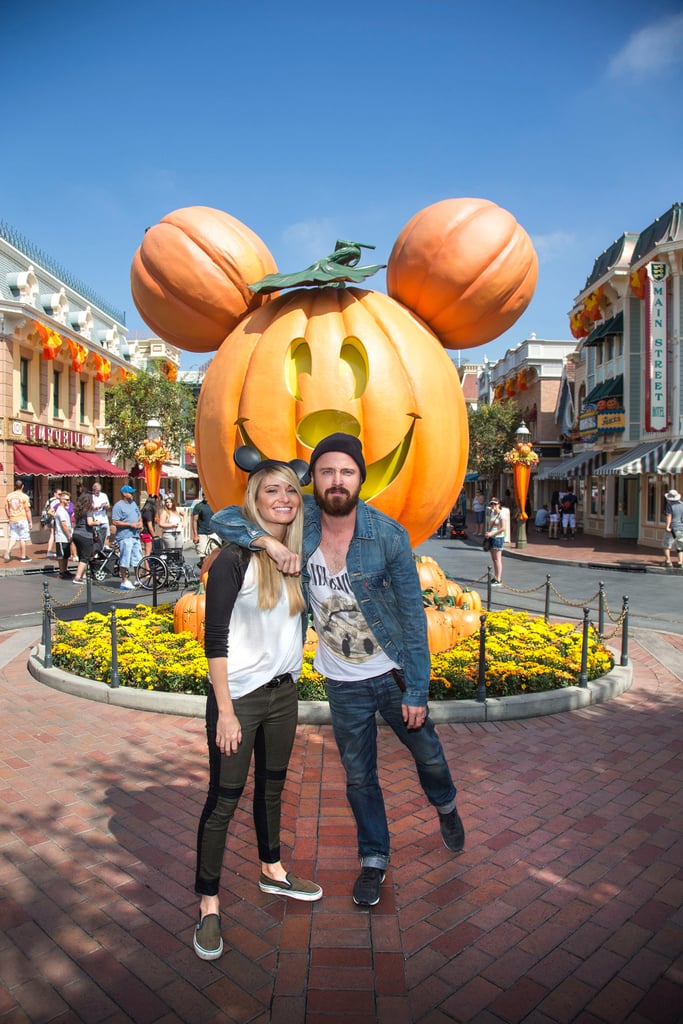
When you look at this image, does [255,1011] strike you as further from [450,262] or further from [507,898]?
[450,262]

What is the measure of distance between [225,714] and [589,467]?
25294 mm

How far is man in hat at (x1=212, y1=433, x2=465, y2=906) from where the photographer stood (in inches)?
109

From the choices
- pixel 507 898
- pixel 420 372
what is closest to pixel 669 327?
pixel 420 372

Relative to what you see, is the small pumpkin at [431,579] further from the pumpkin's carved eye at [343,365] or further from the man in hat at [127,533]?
the man in hat at [127,533]

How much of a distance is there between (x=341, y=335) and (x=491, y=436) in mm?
27023

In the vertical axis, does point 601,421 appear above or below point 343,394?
above

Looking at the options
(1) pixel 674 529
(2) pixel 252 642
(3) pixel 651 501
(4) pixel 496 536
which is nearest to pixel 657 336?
(3) pixel 651 501

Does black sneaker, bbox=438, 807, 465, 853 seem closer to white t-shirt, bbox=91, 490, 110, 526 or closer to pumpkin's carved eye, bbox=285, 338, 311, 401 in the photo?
pumpkin's carved eye, bbox=285, 338, 311, 401

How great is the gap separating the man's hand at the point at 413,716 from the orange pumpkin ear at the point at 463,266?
132 inches

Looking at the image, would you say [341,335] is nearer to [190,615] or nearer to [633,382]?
[190,615]

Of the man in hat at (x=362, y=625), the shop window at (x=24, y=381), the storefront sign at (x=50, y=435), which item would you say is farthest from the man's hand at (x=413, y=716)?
the shop window at (x=24, y=381)

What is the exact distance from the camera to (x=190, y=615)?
6312 millimetres

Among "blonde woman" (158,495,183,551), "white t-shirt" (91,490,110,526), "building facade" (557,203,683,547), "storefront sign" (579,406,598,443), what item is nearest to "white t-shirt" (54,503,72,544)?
"white t-shirt" (91,490,110,526)

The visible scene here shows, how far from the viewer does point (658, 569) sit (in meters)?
15.1
